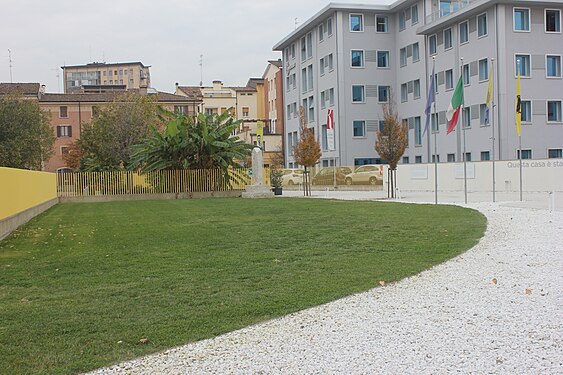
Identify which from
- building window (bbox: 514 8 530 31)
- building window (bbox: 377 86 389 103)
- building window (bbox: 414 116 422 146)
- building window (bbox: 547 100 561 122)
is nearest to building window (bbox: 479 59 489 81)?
building window (bbox: 514 8 530 31)

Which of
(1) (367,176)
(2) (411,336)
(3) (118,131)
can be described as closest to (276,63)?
(3) (118,131)

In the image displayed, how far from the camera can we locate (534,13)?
49.8 m

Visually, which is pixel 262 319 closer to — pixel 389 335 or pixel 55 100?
pixel 389 335

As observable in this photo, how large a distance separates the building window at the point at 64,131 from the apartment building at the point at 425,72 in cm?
2903

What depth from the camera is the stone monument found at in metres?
41.8

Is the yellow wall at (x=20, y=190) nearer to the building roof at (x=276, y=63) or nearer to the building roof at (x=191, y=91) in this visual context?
the building roof at (x=276, y=63)

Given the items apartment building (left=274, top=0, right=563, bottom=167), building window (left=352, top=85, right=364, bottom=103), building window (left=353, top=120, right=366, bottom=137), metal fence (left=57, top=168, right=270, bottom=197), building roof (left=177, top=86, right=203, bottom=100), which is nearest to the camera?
metal fence (left=57, top=168, right=270, bottom=197)

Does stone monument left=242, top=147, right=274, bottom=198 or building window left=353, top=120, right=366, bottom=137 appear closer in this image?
stone monument left=242, top=147, right=274, bottom=198

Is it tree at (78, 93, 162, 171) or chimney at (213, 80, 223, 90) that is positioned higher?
chimney at (213, 80, 223, 90)

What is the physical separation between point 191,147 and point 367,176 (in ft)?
52.2

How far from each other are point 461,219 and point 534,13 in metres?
36.5

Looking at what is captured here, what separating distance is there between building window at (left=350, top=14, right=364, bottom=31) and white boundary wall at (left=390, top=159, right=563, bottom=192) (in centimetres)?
1986

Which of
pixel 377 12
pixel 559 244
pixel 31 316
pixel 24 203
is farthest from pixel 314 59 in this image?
pixel 31 316

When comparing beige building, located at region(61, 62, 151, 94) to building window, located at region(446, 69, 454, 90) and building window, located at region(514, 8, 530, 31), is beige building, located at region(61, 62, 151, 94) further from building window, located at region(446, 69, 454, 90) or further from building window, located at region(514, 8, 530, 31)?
building window, located at region(514, 8, 530, 31)
